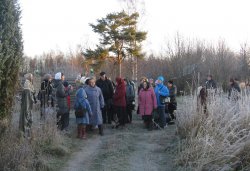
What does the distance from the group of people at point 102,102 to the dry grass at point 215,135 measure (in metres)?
1.61

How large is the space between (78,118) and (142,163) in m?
3.00

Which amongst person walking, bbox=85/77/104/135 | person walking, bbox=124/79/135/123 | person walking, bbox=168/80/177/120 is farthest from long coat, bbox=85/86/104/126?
person walking, bbox=168/80/177/120

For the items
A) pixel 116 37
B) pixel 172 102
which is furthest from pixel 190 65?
pixel 172 102

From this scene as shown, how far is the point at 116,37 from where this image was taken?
27.2m

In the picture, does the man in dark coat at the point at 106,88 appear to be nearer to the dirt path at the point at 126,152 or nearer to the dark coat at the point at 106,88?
the dark coat at the point at 106,88

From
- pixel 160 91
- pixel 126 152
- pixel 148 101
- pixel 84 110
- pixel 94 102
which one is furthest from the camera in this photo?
pixel 160 91

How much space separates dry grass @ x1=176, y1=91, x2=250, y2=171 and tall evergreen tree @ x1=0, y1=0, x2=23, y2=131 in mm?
4022

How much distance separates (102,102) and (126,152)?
257 centimetres

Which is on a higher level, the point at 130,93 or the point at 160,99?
the point at 130,93

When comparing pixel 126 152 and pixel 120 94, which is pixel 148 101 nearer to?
pixel 120 94

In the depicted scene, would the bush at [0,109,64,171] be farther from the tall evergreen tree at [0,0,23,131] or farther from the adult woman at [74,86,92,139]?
the adult woman at [74,86,92,139]

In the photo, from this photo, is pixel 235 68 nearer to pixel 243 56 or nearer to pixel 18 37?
pixel 243 56

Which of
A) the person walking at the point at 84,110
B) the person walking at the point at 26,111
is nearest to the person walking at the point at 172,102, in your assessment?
the person walking at the point at 84,110

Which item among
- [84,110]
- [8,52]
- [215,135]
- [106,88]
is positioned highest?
[8,52]
